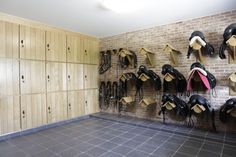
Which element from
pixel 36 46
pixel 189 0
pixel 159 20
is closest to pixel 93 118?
pixel 36 46

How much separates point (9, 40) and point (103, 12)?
2.26m

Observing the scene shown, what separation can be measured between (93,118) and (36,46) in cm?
280

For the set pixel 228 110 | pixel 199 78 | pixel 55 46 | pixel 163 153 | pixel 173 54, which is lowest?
pixel 163 153

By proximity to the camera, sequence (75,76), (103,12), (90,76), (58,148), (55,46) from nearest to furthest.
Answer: (58,148) → (103,12) → (55,46) → (75,76) → (90,76)

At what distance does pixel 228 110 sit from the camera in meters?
3.34

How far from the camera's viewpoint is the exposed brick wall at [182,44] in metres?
3.64

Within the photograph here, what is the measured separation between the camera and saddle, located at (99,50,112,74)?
5.74m

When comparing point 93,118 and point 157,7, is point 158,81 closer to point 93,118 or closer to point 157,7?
point 157,7

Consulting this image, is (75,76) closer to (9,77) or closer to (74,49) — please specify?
(74,49)

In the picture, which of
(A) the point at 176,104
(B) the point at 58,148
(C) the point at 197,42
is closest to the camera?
(B) the point at 58,148

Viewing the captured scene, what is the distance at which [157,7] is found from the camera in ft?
11.2

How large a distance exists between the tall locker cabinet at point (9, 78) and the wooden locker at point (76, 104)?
1473mm

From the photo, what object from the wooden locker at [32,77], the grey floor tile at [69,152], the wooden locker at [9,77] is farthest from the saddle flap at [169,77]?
the wooden locker at [9,77]

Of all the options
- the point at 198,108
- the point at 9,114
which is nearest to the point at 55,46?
the point at 9,114
